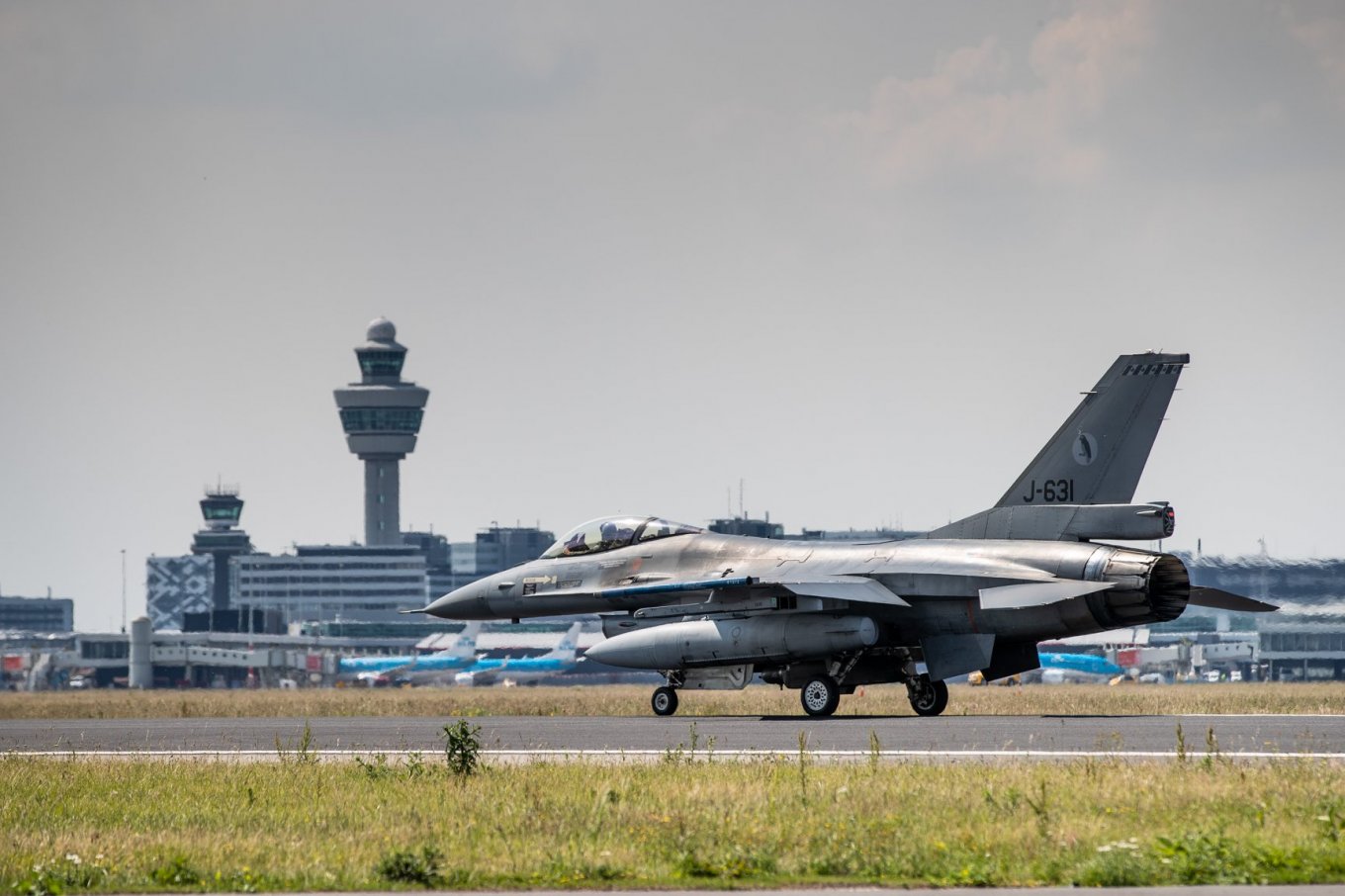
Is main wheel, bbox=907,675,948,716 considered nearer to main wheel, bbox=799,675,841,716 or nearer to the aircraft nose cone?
main wheel, bbox=799,675,841,716

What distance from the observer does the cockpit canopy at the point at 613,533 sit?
1384 inches

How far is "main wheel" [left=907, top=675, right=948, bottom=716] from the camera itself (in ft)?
102

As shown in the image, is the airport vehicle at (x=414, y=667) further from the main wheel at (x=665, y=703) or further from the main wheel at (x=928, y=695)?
the main wheel at (x=928, y=695)

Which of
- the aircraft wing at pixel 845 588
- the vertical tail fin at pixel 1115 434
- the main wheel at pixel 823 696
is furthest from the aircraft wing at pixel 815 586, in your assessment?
the vertical tail fin at pixel 1115 434

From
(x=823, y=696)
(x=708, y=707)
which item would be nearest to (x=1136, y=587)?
(x=823, y=696)

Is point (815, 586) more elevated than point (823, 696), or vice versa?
point (815, 586)

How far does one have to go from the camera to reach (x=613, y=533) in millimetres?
35656

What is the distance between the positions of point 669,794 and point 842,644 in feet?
44.9

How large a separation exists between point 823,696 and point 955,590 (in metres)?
3.23

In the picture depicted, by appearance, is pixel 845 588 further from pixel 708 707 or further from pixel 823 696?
pixel 708 707

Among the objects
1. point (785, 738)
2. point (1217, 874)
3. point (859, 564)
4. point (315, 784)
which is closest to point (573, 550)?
point (859, 564)

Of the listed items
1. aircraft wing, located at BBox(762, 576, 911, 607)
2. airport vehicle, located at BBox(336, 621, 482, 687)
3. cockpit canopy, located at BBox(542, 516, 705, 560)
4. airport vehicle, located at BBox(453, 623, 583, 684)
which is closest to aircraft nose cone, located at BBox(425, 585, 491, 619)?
cockpit canopy, located at BBox(542, 516, 705, 560)

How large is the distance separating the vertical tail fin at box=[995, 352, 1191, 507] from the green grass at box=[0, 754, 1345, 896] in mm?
10863

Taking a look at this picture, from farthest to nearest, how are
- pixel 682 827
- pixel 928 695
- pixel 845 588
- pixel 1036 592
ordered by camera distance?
pixel 928 695 < pixel 845 588 < pixel 1036 592 < pixel 682 827
